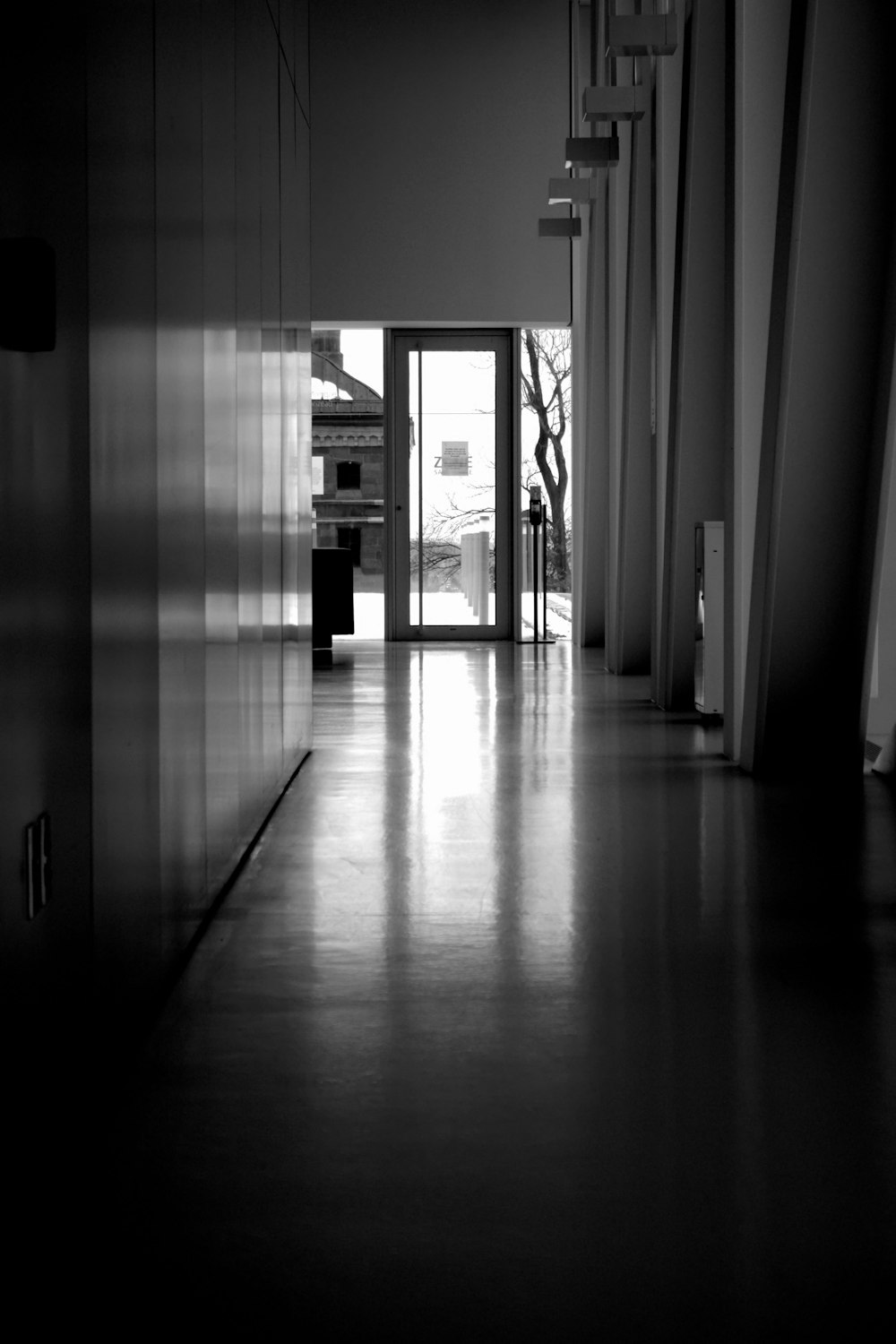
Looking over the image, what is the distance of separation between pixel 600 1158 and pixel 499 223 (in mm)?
12669

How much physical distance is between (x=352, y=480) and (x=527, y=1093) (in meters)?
12.5

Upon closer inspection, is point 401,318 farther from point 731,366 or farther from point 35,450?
point 35,450

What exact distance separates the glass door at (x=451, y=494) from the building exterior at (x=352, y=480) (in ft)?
0.63

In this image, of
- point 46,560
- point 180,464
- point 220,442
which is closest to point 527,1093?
point 46,560

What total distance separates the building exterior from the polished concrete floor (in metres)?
9.81

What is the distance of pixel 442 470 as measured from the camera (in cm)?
1458

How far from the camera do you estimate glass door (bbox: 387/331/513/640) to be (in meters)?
14.5

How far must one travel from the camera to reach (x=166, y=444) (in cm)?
324

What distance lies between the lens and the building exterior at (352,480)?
575 inches

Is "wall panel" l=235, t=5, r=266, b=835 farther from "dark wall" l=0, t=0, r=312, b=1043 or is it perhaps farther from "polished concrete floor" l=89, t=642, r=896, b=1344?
"polished concrete floor" l=89, t=642, r=896, b=1344

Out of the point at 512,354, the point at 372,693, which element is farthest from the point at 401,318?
the point at 372,693

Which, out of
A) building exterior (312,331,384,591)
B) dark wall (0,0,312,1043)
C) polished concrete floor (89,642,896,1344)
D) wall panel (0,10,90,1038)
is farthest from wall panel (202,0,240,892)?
building exterior (312,331,384,591)

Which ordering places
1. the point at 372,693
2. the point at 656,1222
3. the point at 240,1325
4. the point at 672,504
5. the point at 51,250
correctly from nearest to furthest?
the point at 240,1325
the point at 656,1222
the point at 51,250
the point at 672,504
the point at 372,693

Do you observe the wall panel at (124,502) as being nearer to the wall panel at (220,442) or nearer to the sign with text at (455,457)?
the wall panel at (220,442)
